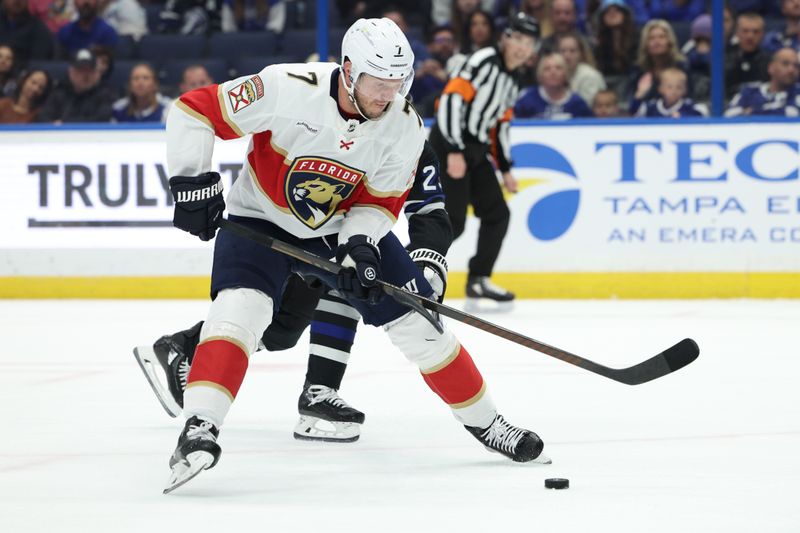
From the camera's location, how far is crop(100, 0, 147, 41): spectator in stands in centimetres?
824

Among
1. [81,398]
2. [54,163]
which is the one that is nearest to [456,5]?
[54,163]

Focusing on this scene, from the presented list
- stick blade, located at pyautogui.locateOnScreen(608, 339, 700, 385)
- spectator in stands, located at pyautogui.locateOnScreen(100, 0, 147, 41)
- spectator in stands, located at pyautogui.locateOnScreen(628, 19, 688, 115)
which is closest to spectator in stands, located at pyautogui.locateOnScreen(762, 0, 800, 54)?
spectator in stands, located at pyautogui.locateOnScreen(628, 19, 688, 115)

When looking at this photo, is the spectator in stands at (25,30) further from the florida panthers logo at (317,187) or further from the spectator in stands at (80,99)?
the florida panthers logo at (317,187)

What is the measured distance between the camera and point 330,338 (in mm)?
3467

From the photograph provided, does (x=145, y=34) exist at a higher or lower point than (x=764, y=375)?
higher

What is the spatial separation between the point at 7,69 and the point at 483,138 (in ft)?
9.60

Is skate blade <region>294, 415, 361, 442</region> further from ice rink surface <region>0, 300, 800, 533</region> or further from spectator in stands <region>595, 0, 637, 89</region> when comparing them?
spectator in stands <region>595, 0, 637, 89</region>

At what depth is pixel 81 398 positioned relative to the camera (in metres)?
4.01

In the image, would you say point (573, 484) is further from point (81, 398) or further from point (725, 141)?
point (725, 141)

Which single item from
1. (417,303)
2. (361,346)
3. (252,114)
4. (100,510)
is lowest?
(361,346)

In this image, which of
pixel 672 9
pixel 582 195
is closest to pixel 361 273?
pixel 582 195

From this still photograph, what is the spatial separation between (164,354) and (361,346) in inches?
73.7

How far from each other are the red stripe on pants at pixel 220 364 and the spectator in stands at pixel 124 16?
575 cm

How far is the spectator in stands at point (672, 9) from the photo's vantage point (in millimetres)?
7602
